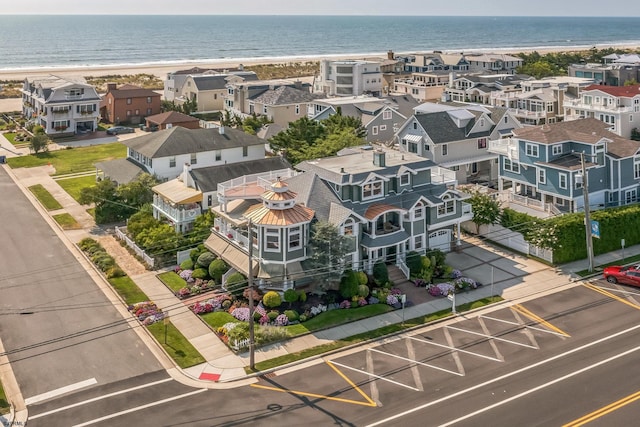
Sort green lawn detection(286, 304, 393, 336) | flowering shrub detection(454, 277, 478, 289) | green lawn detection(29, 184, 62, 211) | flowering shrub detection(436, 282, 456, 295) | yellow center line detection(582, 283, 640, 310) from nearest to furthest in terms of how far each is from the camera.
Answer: green lawn detection(286, 304, 393, 336) → yellow center line detection(582, 283, 640, 310) → flowering shrub detection(436, 282, 456, 295) → flowering shrub detection(454, 277, 478, 289) → green lawn detection(29, 184, 62, 211)

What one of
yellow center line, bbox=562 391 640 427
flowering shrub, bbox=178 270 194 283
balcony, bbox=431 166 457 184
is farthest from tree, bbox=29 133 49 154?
yellow center line, bbox=562 391 640 427

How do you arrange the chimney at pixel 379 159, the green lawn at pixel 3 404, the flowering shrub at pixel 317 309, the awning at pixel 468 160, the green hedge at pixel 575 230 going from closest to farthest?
1. the green lawn at pixel 3 404
2. the flowering shrub at pixel 317 309
3. the chimney at pixel 379 159
4. the green hedge at pixel 575 230
5. the awning at pixel 468 160

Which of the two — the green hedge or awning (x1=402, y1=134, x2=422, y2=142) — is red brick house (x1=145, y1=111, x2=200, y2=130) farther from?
the green hedge

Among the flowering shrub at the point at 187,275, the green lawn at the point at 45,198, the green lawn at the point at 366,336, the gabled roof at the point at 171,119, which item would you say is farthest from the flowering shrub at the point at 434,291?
the gabled roof at the point at 171,119

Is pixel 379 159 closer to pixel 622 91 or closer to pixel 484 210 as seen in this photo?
pixel 484 210

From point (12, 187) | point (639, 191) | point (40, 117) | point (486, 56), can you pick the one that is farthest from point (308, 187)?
point (486, 56)

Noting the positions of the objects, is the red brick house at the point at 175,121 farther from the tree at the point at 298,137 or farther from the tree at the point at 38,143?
the tree at the point at 298,137

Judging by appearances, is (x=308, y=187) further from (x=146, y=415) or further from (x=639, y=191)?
(x=639, y=191)
